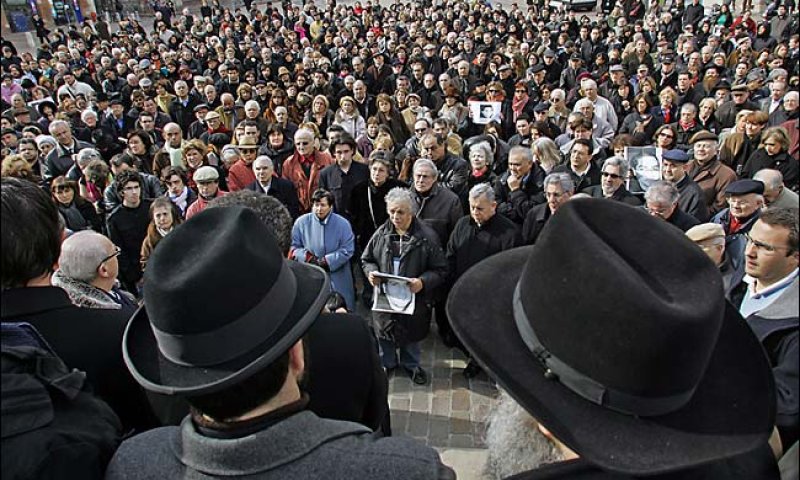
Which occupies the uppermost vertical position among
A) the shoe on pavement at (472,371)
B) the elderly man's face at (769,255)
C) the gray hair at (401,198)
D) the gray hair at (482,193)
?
the elderly man's face at (769,255)

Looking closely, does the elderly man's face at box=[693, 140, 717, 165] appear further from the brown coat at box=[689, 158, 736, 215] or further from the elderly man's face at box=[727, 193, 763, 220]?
the elderly man's face at box=[727, 193, 763, 220]

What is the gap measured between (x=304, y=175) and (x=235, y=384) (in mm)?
5439

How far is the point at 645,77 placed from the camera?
957 cm

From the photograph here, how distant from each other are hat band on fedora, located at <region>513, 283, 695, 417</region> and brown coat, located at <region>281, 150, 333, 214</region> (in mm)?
5377

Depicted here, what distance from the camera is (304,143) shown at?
6578mm

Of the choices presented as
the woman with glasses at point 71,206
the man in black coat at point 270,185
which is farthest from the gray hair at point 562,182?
the woman with glasses at point 71,206

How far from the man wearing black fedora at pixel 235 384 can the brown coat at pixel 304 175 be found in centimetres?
506

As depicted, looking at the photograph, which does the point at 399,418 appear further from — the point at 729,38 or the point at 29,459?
the point at 729,38

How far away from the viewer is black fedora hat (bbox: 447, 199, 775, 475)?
116 cm

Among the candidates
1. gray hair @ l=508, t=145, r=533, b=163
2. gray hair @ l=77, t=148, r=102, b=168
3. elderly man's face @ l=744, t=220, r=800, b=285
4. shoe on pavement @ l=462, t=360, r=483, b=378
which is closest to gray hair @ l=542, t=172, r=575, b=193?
gray hair @ l=508, t=145, r=533, b=163

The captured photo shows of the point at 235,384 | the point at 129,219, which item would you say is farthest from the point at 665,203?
the point at 129,219

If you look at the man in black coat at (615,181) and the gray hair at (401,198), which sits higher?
the gray hair at (401,198)

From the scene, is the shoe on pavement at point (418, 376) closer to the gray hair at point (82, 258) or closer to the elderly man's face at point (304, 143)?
the gray hair at point (82, 258)

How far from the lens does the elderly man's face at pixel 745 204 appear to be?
4102 millimetres
